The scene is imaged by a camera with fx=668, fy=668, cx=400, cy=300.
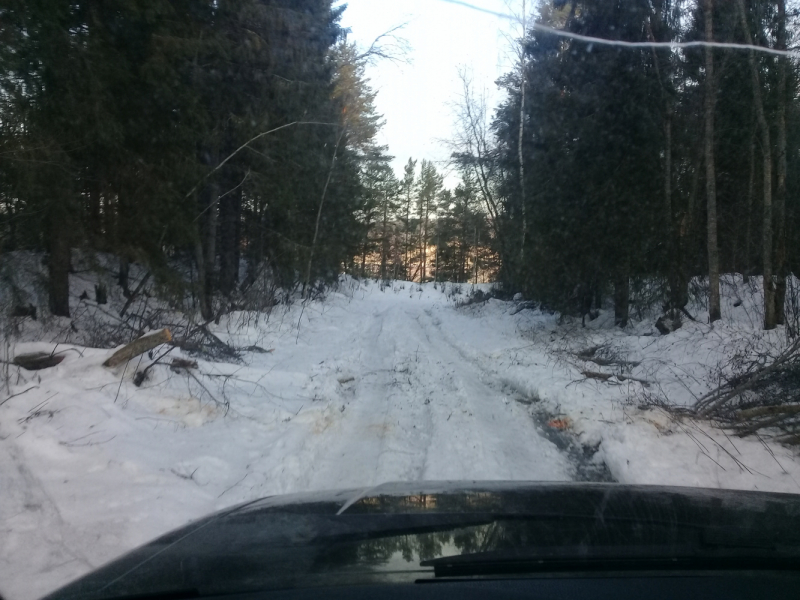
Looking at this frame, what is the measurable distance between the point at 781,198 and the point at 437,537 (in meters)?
13.7

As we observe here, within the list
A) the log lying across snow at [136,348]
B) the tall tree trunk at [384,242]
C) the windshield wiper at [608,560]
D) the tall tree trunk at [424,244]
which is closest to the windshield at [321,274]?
the log lying across snow at [136,348]

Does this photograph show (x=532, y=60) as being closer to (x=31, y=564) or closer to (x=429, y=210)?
(x=31, y=564)

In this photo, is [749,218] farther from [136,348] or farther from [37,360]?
[37,360]

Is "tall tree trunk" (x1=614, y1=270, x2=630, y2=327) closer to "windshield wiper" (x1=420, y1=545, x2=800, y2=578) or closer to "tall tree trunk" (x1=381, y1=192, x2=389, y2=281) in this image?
"windshield wiper" (x1=420, y1=545, x2=800, y2=578)

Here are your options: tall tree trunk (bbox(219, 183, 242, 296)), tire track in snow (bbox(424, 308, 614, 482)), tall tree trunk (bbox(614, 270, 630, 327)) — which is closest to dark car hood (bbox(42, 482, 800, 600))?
tire track in snow (bbox(424, 308, 614, 482))

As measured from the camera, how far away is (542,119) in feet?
64.5

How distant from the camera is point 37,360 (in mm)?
7711

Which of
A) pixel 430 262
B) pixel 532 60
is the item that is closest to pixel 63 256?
pixel 532 60

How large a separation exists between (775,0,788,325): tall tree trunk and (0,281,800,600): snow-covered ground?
138 centimetres

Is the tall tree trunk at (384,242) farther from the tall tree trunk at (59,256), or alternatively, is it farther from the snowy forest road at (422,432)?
the snowy forest road at (422,432)

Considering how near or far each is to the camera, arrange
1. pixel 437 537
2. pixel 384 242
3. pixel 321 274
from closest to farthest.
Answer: pixel 437 537 < pixel 321 274 < pixel 384 242

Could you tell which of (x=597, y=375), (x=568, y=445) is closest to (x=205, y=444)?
(x=568, y=445)

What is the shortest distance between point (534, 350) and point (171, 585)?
14.0 m

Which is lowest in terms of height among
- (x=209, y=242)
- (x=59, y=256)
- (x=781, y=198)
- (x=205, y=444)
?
(x=205, y=444)
